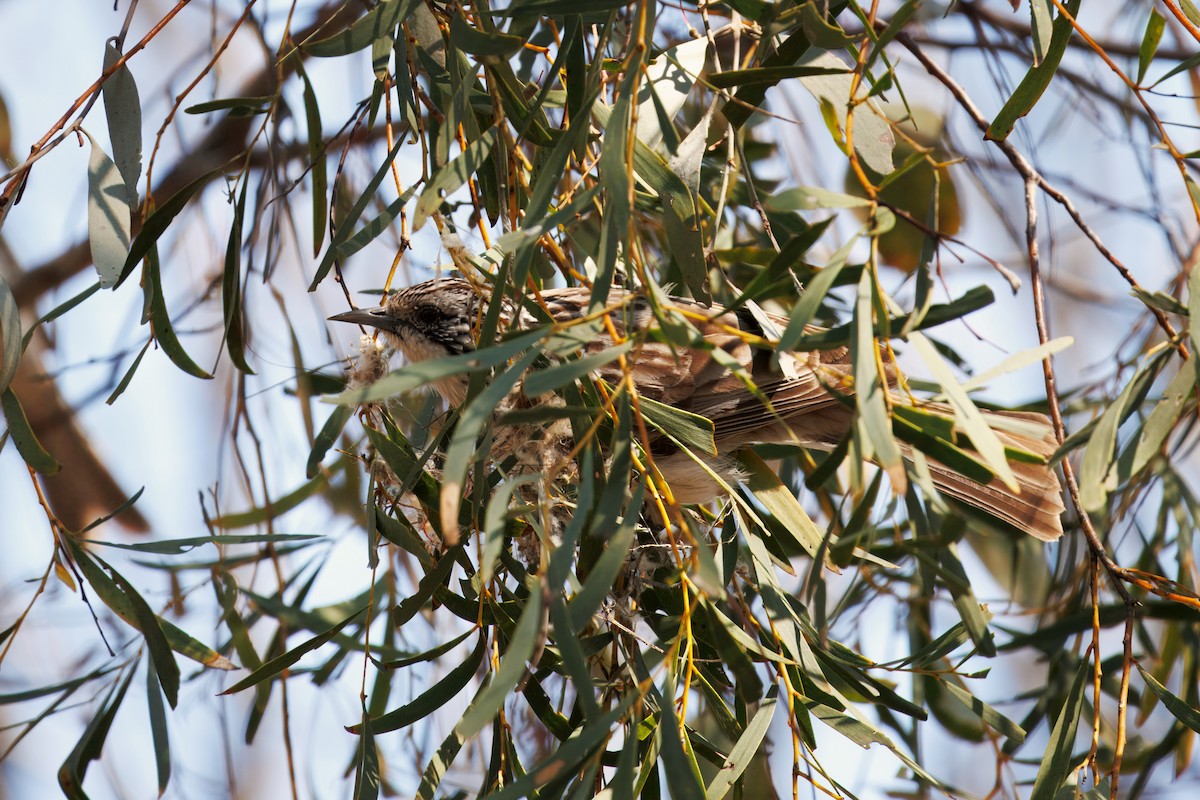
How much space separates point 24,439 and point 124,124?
689mm

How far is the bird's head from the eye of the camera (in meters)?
3.26

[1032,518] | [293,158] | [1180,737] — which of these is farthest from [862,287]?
[293,158]

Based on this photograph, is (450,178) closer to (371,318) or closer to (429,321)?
(371,318)

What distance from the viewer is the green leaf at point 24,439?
2234 millimetres

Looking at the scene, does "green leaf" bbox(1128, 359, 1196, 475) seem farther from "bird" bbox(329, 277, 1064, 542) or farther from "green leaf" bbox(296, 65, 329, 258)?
"green leaf" bbox(296, 65, 329, 258)

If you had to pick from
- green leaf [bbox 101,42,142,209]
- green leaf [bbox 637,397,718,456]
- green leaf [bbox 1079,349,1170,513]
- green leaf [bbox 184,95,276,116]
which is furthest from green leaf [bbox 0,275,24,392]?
green leaf [bbox 1079,349,1170,513]

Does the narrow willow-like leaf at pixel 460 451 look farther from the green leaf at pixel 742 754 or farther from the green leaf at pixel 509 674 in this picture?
the green leaf at pixel 742 754

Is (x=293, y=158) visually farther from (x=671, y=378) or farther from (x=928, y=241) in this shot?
(x=928, y=241)

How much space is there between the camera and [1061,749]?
7.57ft

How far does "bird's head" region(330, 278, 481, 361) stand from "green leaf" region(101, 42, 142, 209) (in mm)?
1032

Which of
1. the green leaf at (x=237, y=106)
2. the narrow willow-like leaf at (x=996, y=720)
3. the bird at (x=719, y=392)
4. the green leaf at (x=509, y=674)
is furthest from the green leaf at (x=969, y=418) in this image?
the green leaf at (x=237, y=106)

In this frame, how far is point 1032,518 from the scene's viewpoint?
3.12 metres

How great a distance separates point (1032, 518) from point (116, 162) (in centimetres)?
255

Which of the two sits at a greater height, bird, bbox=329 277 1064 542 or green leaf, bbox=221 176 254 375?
green leaf, bbox=221 176 254 375
